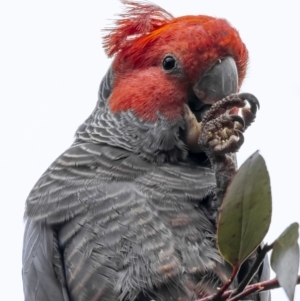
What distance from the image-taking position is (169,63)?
10.1 ft

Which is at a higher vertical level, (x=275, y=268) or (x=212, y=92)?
(x=212, y=92)

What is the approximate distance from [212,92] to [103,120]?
708mm

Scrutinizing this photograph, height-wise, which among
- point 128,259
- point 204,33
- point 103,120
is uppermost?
point 204,33

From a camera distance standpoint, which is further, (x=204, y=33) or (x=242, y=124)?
(x=204, y=33)

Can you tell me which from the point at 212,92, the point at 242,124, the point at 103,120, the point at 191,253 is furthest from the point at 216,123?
the point at 103,120

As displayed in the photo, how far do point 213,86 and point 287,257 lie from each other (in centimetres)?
170

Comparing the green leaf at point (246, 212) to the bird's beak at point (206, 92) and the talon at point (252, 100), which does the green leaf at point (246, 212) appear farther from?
the bird's beak at point (206, 92)

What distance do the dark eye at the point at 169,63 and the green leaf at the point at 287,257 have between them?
1.82 meters

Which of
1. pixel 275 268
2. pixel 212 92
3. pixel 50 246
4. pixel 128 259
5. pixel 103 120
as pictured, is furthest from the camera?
pixel 103 120

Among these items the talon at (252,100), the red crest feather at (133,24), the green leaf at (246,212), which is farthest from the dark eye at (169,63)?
the green leaf at (246,212)

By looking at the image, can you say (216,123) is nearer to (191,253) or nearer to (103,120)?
(191,253)

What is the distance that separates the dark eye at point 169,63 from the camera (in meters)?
3.07

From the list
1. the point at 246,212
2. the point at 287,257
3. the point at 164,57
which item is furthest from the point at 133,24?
the point at 287,257

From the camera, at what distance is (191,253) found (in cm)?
253
